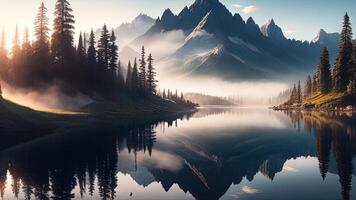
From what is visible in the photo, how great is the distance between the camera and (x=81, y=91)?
380 ft

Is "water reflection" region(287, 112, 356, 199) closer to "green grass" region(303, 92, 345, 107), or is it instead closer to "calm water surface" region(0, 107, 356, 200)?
"calm water surface" region(0, 107, 356, 200)

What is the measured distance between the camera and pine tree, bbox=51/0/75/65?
385 ft

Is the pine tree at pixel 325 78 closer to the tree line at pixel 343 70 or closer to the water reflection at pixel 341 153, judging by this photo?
the tree line at pixel 343 70

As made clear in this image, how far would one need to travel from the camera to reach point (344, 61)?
6122 inches

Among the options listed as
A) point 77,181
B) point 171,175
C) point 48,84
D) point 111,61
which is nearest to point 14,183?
point 77,181

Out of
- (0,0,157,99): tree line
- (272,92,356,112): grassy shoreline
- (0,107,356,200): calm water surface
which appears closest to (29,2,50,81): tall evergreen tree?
(0,0,157,99): tree line

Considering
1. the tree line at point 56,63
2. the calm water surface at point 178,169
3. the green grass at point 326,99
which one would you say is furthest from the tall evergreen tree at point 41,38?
the green grass at point 326,99

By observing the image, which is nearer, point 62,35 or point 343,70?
point 62,35

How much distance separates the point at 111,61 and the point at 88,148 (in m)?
96.3

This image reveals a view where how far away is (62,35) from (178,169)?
9242cm

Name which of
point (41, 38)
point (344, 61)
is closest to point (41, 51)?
point (41, 38)

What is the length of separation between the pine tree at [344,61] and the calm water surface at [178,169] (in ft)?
330

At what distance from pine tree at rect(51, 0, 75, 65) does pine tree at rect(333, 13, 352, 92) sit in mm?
106960

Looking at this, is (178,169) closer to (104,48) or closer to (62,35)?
(62,35)
